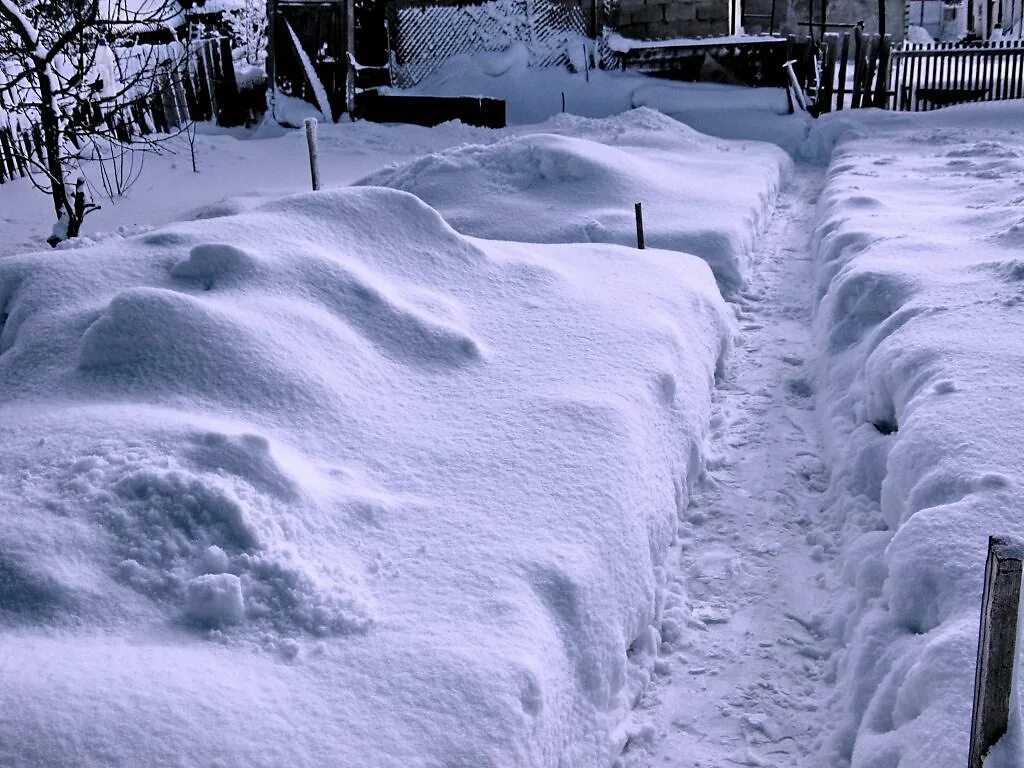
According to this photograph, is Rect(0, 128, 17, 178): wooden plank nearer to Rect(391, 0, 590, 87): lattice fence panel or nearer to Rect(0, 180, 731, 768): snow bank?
Rect(0, 180, 731, 768): snow bank

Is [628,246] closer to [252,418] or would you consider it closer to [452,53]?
[252,418]

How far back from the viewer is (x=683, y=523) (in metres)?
4.36

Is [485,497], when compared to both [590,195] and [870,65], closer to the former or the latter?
[590,195]

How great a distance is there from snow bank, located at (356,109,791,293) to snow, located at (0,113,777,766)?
2.27 meters

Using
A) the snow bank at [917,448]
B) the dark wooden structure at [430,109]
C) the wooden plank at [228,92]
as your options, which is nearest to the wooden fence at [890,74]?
the dark wooden structure at [430,109]

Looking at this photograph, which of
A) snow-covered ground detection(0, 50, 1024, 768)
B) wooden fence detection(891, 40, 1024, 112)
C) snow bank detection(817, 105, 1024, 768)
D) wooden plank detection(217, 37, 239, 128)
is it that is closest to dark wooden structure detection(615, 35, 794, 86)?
wooden fence detection(891, 40, 1024, 112)

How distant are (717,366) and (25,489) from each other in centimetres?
414

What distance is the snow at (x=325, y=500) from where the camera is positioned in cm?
238

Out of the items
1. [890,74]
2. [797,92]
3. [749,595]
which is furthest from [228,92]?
[749,595]

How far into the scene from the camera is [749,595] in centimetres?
385

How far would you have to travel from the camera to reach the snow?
7.81 feet

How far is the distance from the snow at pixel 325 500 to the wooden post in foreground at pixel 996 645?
43.4 inches

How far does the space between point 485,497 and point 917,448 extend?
5.84ft

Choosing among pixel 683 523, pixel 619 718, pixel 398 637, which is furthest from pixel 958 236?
pixel 398 637
